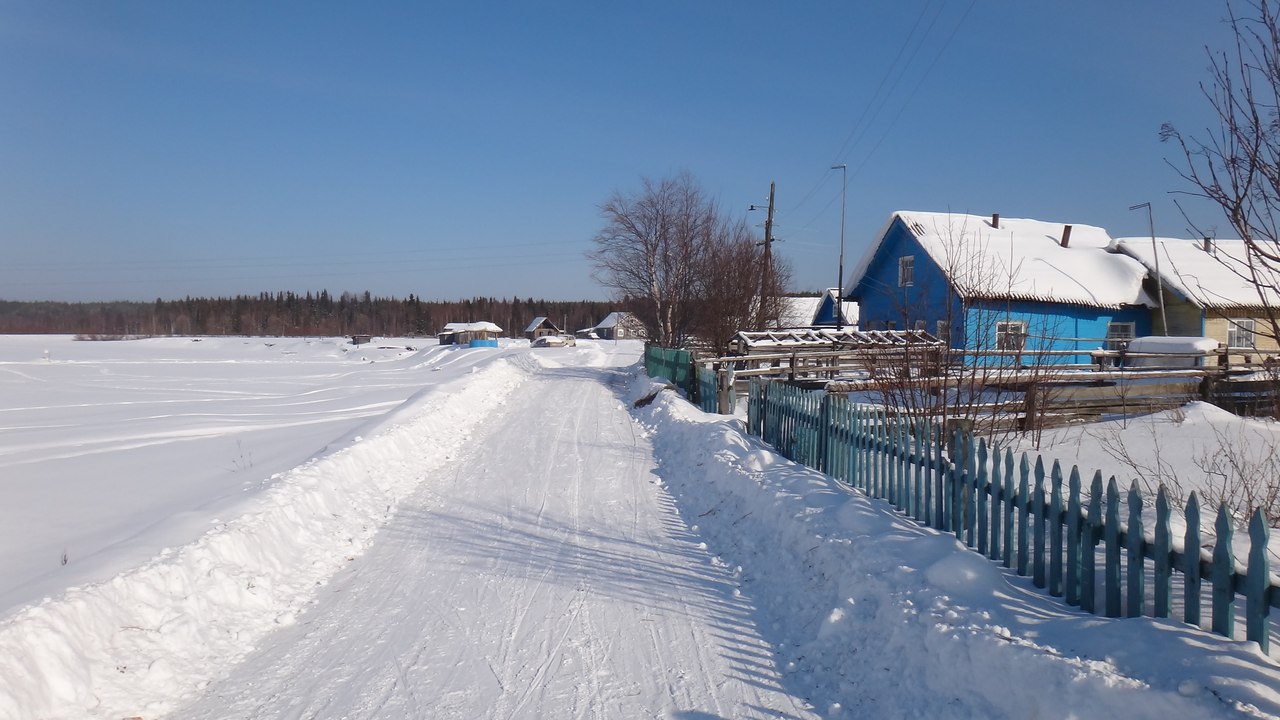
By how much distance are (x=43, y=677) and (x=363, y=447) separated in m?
6.69

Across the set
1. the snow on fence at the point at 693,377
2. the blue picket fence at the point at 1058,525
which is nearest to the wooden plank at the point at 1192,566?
the blue picket fence at the point at 1058,525

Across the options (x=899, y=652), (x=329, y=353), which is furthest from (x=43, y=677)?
(x=329, y=353)

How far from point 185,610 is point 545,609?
2565mm

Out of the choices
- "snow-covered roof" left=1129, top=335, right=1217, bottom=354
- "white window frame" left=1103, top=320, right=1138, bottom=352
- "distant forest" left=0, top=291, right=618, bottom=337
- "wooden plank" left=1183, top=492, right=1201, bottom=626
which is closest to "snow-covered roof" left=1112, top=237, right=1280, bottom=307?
"white window frame" left=1103, top=320, right=1138, bottom=352

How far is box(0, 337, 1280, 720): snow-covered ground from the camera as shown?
3883mm

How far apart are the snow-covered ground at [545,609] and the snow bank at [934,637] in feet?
0.05

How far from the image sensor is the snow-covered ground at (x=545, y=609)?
3.88 m

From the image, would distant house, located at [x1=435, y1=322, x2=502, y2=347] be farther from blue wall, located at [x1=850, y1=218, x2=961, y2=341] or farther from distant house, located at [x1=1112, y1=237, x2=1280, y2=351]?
distant house, located at [x1=1112, y1=237, x2=1280, y2=351]

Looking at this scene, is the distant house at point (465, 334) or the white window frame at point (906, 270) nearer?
the white window frame at point (906, 270)

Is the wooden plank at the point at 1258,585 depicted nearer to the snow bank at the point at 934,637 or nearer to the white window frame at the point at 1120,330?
the snow bank at the point at 934,637

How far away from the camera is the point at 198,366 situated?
172ft

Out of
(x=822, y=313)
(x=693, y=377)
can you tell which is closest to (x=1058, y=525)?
(x=693, y=377)

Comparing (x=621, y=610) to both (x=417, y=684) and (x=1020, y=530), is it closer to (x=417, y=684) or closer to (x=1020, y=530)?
(x=417, y=684)

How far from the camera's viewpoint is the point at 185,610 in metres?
5.13
